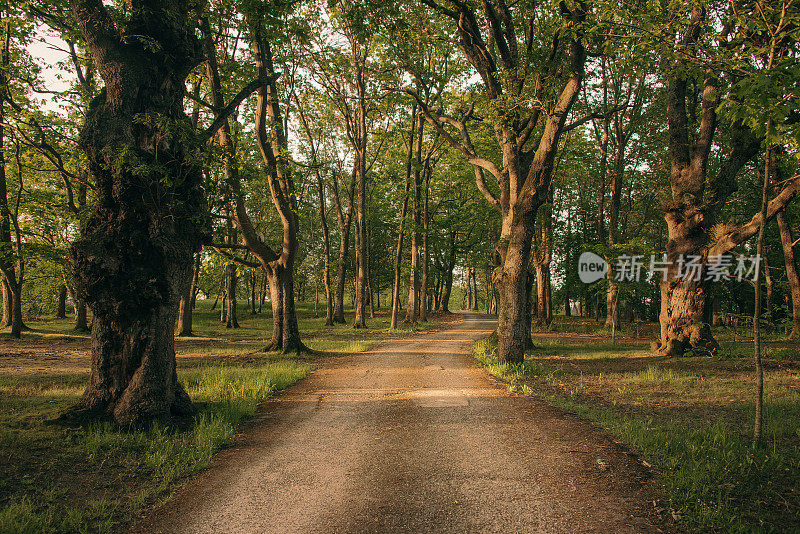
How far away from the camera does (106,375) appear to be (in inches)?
245

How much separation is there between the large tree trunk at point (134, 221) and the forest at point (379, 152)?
0.03 meters

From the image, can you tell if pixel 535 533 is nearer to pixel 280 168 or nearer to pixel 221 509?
pixel 221 509

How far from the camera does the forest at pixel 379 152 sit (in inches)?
239

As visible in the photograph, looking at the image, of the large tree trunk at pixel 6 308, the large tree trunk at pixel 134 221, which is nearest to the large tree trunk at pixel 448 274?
the large tree trunk at pixel 6 308

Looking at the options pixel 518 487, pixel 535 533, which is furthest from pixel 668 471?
pixel 535 533

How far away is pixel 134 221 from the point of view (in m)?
6.38

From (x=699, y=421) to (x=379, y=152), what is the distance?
24.6m

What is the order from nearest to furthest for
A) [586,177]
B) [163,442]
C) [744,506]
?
[744,506] → [163,442] → [586,177]

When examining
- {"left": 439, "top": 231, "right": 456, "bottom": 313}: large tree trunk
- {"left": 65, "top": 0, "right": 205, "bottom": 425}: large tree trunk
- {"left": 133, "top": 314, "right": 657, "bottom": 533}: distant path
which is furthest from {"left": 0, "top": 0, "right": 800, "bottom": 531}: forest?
{"left": 439, "top": 231, "right": 456, "bottom": 313}: large tree trunk

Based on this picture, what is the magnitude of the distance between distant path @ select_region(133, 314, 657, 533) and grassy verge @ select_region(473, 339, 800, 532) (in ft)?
1.38

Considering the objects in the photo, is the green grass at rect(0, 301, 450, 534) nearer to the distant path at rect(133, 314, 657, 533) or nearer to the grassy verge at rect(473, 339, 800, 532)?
the distant path at rect(133, 314, 657, 533)

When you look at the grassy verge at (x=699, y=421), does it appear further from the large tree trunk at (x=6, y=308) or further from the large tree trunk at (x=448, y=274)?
the large tree trunk at (x=448, y=274)

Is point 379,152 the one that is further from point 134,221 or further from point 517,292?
point 134,221

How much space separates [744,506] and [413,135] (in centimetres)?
2312
